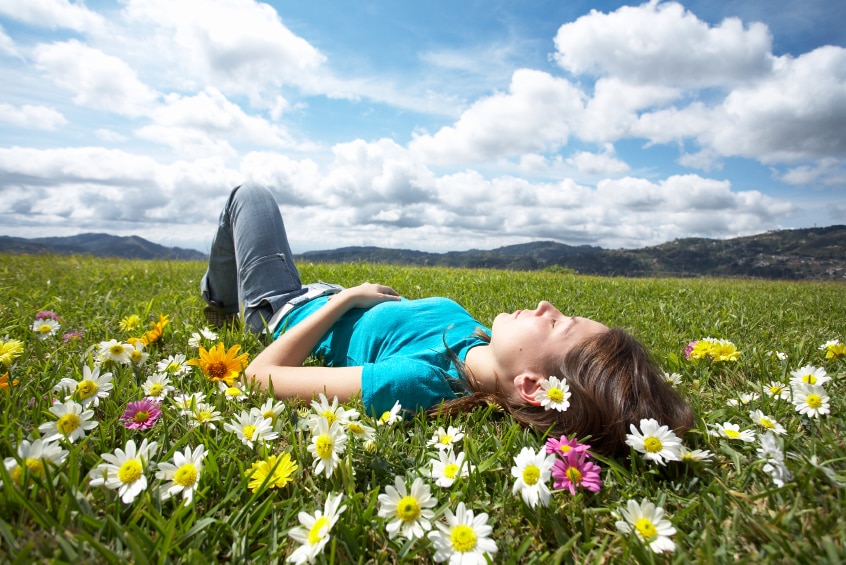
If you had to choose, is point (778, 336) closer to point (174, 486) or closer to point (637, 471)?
point (637, 471)

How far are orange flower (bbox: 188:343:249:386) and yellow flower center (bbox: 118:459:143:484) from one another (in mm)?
786

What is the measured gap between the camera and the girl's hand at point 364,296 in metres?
2.93

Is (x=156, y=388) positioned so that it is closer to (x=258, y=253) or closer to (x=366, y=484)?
(x=366, y=484)

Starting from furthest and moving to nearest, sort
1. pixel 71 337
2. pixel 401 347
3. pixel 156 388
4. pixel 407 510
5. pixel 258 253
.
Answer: pixel 258 253 → pixel 71 337 → pixel 401 347 → pixel 156 388 → pixel 407 510

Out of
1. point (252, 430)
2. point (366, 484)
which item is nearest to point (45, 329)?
point (252, 430)

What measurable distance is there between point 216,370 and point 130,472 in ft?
2.92

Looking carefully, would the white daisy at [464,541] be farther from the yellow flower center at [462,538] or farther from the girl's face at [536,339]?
the girl's face at [536,339]

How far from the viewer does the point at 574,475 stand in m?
1.50

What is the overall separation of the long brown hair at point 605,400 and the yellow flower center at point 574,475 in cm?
31

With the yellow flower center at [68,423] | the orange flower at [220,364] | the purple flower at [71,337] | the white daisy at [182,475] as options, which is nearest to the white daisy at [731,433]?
the white daisy at [182,475]

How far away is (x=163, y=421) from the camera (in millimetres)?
1770

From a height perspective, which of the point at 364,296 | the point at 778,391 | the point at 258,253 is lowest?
the point at 778,391

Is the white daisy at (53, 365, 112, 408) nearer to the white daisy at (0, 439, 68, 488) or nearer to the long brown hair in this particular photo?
the white daisy at (0, 439, 68, 488)

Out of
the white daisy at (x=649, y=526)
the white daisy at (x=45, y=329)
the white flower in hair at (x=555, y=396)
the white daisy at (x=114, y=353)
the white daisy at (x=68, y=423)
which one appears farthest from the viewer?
the white daisy at (x=45, y=329)
